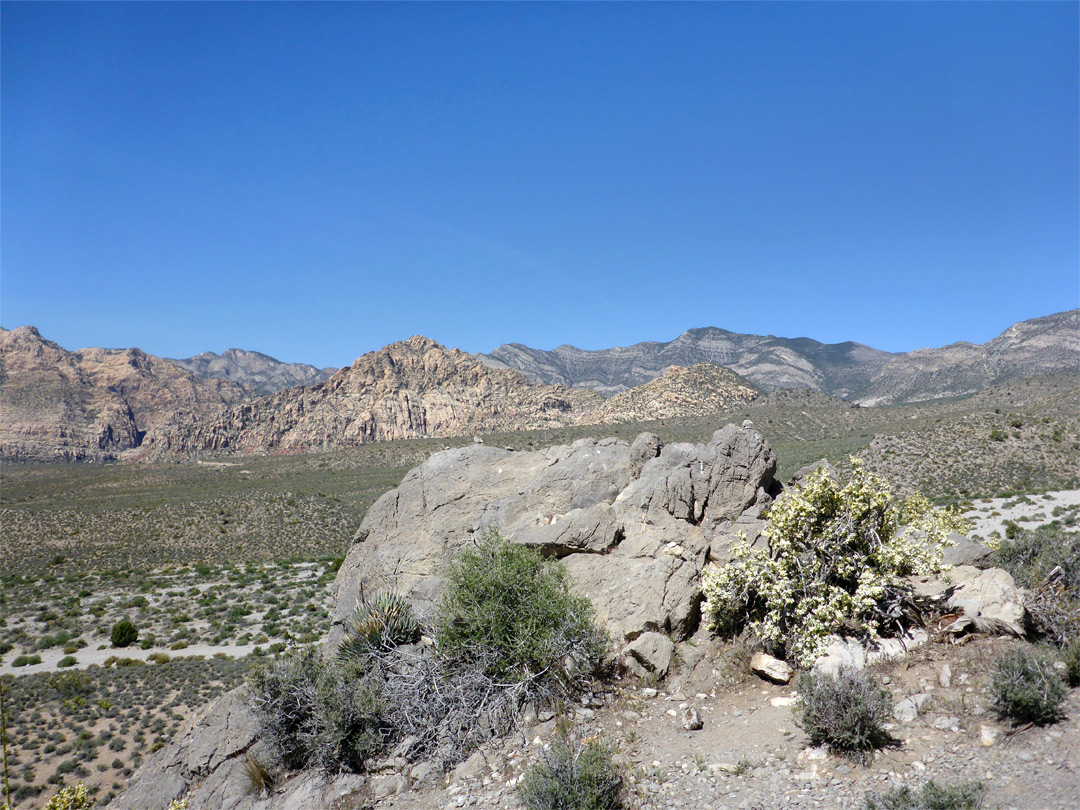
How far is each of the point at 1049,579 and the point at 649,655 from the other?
5.99 m

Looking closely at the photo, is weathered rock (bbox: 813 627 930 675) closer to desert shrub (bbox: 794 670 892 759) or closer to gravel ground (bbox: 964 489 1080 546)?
desert shrub (bbox: 794 670 892 759)

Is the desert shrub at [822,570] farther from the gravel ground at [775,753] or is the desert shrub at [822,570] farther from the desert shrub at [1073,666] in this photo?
the desert shrub at [1073,666]

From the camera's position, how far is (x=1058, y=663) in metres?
6.48

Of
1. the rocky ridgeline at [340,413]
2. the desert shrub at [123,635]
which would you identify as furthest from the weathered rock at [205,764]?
the rocky ridgeline at [340,413]

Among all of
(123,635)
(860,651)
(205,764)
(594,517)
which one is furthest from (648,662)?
(123,635)

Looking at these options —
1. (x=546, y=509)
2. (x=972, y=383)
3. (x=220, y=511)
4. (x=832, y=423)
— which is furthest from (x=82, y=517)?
(x=972, y=383)

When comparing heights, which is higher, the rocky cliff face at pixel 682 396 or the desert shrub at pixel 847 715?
the rocky cliff face at pixel 682 396

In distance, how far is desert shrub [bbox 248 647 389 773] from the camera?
7949 millimetres

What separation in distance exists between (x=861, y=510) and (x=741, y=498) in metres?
2.77

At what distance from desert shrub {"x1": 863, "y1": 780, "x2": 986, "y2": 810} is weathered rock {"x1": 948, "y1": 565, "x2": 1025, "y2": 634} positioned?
10.2ft

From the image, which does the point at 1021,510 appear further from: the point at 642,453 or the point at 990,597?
the point at 990,597

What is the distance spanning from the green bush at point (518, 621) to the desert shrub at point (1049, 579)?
5626 mm

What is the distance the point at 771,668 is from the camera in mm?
7711

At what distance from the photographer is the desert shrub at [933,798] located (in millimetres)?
4828
